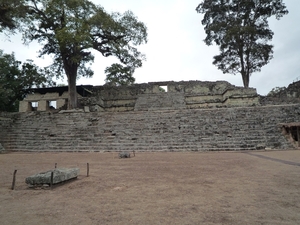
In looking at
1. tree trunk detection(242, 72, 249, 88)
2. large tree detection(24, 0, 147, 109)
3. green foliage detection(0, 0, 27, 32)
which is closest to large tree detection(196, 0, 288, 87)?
tree trunk detection(242, 72, 249, 88)

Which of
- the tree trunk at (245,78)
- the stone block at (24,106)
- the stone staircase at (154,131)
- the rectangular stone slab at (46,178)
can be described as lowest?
the rectangular stone slab at (46,178)

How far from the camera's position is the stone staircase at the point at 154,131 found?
1088 centimetres

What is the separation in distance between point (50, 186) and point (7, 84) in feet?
78.2

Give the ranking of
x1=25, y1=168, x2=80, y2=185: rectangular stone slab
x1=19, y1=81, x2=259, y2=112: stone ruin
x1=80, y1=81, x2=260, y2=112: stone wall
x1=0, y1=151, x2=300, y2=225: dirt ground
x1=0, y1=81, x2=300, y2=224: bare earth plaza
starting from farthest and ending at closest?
x1=19, y1=81, x2=259, y2=112: stone ruin
x1=80, y1=81, x2=260, y2=112: stone wall
x1=25, y1=168, x2=80, y2=185: rectangular stone slab
x1=0, y1=81, x2=300, y2=224: bare earth plaza
x1=0, y1=151, x2=300, y2=225: dirt ground

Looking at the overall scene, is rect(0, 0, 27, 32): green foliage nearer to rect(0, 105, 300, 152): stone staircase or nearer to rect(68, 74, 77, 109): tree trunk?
rect(68, 74, 77, 109): tree trunk

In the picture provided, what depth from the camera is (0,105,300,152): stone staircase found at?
1088 centimetres

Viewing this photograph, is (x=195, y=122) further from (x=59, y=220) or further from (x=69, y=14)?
(x=69, y=14)

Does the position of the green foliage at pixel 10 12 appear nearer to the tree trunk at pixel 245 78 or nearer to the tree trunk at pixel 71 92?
the tree trunk at pixel 71 92

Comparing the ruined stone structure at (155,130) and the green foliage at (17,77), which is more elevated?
the green foliage at (17,77)

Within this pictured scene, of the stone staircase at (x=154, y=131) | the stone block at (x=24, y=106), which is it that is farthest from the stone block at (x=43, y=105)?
the stone staircase at (x=154, y=131)

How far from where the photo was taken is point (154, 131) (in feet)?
40.9

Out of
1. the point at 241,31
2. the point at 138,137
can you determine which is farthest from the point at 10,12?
the point at 241,31

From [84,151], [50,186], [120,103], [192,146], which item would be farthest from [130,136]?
[120,103]

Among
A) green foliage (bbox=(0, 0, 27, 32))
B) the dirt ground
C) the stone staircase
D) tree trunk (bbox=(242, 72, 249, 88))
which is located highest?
green foliage (bbox=(0, 0, 27, 32))
